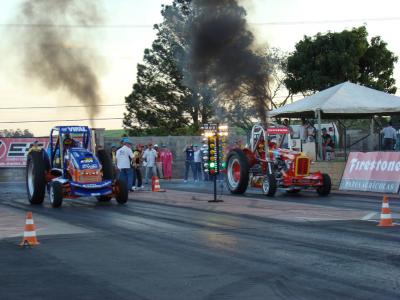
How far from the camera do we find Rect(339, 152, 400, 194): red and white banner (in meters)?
21.1

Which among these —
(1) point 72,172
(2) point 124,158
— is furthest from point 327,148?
(1) point 72,172

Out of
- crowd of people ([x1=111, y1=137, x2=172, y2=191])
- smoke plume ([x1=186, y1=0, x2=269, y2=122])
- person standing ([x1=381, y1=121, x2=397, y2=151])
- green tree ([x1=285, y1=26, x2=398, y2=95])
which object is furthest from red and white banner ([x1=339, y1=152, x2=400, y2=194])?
green tree ([x1=285, y1=26, x2=398, y2=95])

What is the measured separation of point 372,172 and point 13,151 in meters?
17.5

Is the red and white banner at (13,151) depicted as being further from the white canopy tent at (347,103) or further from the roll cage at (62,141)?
the roll cage at (62,141)

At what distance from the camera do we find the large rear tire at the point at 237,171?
829 inches

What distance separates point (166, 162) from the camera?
33.3 meters

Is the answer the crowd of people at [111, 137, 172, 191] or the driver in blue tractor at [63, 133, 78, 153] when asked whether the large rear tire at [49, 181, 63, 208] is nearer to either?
the driver in blue tractor at [63, 133, 78, 153]

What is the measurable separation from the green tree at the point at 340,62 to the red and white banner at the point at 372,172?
1944 centimetres

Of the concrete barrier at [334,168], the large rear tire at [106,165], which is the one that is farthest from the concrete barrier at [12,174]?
the large rear tire at [106,165]

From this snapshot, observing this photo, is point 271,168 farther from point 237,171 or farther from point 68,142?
point 68,142

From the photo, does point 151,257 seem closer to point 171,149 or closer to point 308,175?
point 308,175

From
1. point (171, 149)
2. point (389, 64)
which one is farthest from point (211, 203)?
point (389, 64)

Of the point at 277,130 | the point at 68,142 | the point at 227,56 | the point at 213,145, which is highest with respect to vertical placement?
the point at 227,56

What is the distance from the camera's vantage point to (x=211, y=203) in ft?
58.4
